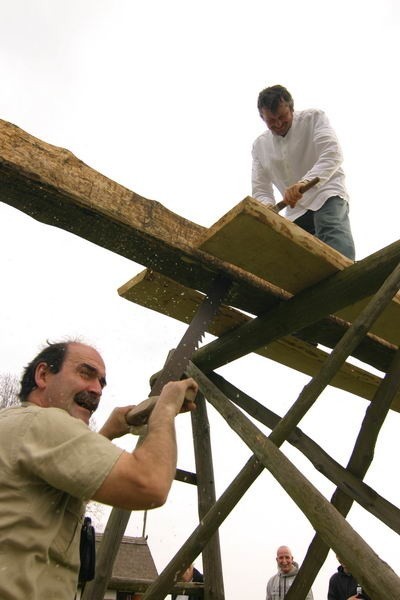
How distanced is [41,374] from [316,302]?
1.68m

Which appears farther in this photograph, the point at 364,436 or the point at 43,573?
the point at 364,436

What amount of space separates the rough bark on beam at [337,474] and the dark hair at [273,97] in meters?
2.26

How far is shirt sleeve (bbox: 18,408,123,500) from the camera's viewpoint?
1604 mm

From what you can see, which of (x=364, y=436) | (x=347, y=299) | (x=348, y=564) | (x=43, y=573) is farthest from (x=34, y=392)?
(x=364, y=436)

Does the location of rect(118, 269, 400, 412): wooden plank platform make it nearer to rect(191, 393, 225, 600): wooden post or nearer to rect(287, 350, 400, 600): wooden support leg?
rect(191, 393, 225, 600): wooden post

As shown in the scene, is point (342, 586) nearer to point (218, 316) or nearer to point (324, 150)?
point (218, 316)

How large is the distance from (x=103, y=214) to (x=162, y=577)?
6.89 ft

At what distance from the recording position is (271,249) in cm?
286

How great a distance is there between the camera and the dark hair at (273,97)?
4051 mm

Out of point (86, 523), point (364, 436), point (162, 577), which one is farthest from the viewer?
point (364, 436)

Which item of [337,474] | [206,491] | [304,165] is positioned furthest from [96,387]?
[304,165]

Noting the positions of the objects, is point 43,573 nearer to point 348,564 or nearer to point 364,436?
point 348,564

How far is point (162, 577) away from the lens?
3.05 meters

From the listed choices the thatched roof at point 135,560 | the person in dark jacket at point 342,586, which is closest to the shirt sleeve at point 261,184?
the person in dark jacket at point 342,586
